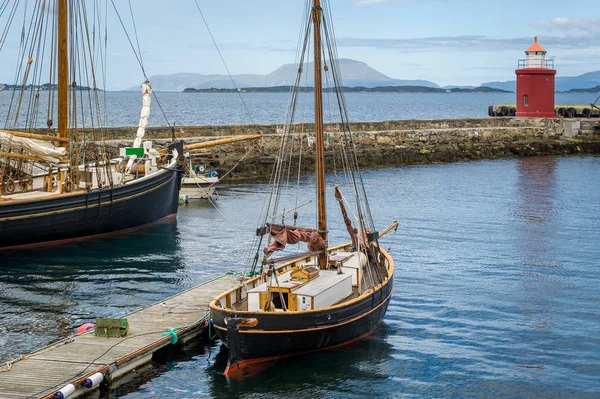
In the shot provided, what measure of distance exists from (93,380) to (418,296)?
10165 mm

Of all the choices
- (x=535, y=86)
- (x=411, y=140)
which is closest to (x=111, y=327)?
(x=411, y=140)

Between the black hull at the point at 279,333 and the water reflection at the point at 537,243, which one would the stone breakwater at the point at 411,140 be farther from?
the black hull at the point at 279,333

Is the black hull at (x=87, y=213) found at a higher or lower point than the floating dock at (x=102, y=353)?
higher

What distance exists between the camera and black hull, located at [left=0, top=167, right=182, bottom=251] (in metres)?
27.0

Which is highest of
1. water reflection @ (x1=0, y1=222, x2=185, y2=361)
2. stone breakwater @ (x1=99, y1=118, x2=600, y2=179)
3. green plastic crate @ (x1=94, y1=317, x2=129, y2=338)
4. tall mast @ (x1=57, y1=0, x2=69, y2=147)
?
tall mast @ (x1=57, y1=0, x2=69, y2=147)

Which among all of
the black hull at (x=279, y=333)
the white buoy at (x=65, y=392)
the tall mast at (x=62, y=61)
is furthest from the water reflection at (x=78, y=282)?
the tall mast at (x=62, y=61)

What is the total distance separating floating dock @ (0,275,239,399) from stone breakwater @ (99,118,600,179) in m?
26.8

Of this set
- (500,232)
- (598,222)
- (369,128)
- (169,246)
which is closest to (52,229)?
(169,246)

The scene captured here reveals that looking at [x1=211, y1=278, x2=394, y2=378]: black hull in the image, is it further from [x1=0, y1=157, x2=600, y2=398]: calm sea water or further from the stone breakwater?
the stone breakwater

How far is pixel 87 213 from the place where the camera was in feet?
94.1

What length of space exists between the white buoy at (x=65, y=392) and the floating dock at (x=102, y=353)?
37 mm

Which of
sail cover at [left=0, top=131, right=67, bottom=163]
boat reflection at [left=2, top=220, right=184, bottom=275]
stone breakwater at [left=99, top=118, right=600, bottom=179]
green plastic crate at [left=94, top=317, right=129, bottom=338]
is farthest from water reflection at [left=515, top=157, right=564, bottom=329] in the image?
sail cover at [left=0, top=131, right=67, bottom=163]

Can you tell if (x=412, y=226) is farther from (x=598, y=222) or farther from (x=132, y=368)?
(x=132, y=368)

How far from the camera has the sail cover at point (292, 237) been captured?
17.8 meters
